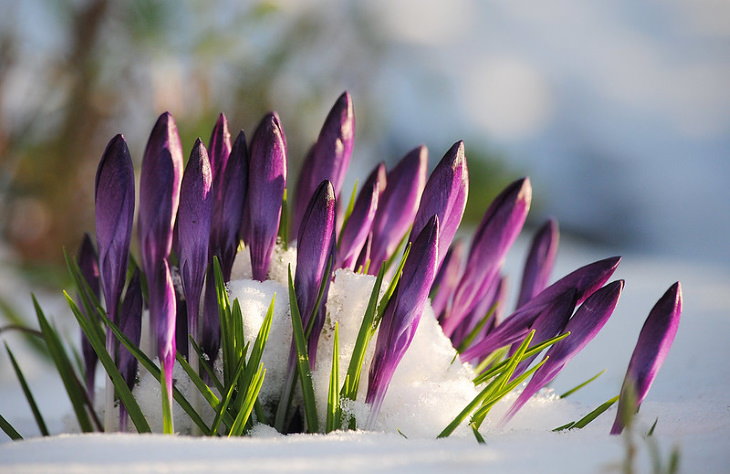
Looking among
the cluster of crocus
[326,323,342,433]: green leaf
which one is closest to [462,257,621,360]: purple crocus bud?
the cluster of crocus

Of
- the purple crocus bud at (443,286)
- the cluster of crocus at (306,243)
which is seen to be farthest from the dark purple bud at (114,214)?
the purple crocus bud at (443,286)

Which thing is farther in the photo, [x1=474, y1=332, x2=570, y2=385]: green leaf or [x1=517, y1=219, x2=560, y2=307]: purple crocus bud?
[x1=517, y1=219, x2=560, y2=307]: purple crocus bud

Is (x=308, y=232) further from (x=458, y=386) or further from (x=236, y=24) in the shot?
(x=236, y=24)

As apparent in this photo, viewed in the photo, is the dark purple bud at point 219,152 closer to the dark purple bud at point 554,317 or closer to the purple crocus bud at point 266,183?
the purple crocus bud at point 266,183

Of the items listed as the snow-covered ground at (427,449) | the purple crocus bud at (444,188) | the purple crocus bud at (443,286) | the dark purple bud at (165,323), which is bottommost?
the snow-covered ground at (427,449)

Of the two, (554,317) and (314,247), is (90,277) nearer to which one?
(314,247)

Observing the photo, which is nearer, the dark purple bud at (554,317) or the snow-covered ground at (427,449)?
the snow-covered ground at (427,449)

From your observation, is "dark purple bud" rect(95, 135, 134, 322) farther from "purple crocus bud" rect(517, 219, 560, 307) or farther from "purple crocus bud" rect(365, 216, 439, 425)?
"purple crocus bud" rect(517, 219, 560, 307)
